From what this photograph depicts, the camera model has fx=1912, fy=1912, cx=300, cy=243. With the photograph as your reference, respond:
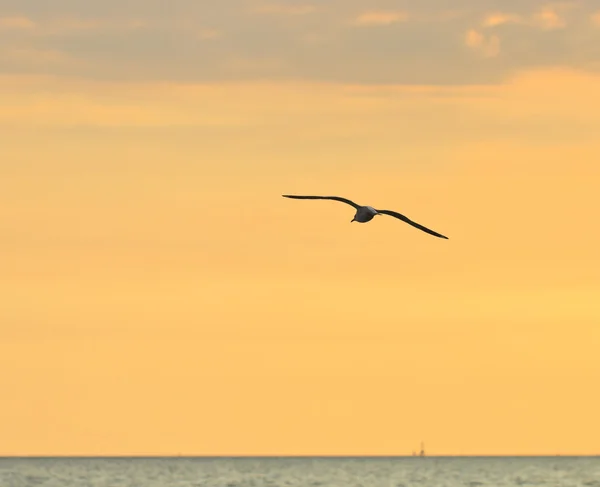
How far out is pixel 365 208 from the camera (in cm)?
6781

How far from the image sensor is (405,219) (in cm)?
6581

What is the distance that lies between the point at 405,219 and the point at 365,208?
7.96 feet
